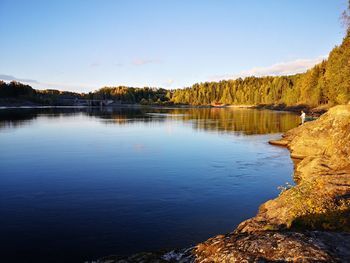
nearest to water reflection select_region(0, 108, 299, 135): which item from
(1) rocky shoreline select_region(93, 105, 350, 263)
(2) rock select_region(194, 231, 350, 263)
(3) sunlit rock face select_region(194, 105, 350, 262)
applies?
(3) sunlit rock face select_region(194, 105, 350, 262)

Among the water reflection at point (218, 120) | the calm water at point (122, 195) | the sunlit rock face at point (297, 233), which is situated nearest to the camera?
the sunlit rock face at point (297, 233)

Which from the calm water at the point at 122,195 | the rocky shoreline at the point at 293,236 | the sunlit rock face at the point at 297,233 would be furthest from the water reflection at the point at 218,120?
the rocky shoreline at the point at 293,236

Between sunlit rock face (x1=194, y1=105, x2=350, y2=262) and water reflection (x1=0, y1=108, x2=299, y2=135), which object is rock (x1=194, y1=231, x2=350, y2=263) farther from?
water reflection (x1=0, y1=108, x2=299, y2=135)

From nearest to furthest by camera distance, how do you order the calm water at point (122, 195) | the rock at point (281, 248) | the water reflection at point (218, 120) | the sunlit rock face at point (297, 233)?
1. the rock at point (281, 248)
2. the sunlit rock face at point (297, 233)
3. the calm water at point (122, 195)
4. the water reflection at point (218, 120)

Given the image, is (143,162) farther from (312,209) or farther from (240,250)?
(240,250)

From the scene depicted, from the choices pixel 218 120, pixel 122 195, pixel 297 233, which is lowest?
pixel 122 195

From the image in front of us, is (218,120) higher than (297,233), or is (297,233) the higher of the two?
(297,233)

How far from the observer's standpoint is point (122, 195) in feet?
80.0

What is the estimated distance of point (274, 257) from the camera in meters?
8.66

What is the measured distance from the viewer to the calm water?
16.8m

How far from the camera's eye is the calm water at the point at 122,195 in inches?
661

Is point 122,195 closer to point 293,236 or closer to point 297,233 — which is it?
point 297,233

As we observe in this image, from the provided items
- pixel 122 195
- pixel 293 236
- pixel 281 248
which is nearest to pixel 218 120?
pixel 122 195

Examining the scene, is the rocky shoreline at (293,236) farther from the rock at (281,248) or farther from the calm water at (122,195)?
the calm water at (122,195)
